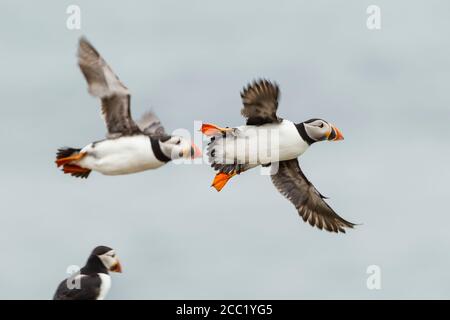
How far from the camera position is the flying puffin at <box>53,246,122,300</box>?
18.0 metres

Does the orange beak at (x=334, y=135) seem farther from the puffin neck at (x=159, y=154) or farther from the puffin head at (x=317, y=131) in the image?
the puffin neck at (x=159, y=154)

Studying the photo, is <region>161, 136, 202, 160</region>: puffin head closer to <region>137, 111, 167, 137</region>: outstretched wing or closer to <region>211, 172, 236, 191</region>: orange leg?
<region>137, 111, 167, 137</region>: outstretched wing

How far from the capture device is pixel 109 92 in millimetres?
18594

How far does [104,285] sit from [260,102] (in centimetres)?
282

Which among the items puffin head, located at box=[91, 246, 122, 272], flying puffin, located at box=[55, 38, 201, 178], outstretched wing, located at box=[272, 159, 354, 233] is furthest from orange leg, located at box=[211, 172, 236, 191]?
puffin head, located at box=[91, 246, 122, 272]

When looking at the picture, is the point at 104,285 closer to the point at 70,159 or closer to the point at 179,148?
the point at 70,159

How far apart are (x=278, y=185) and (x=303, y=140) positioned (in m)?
1.55

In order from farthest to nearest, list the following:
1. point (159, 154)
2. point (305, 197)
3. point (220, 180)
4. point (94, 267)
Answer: point (305, 197) → point (220, 180) → point (94, 267) → point (159, 154)

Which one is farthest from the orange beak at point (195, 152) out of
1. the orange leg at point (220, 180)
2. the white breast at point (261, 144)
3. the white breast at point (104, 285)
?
the orange leg at point (220, 180)

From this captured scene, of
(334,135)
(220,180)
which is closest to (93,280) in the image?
(220,180)

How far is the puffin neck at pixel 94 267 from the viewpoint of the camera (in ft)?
61.4

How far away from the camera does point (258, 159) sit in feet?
64.1

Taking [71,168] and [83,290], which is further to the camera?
[71,168]
